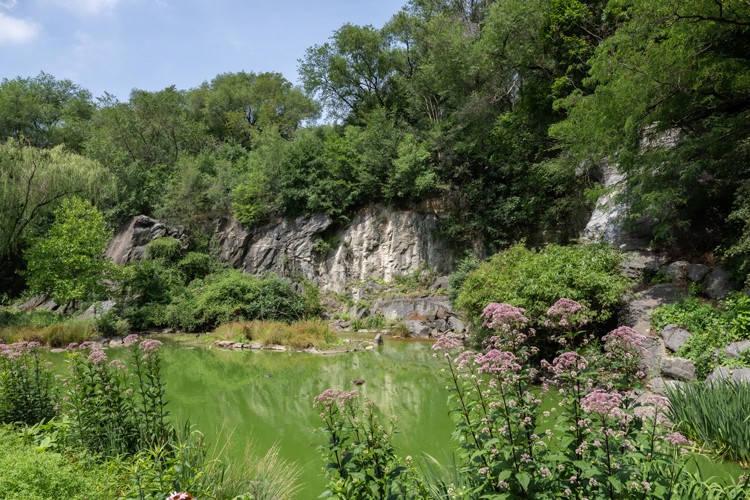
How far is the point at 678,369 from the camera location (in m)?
7.22

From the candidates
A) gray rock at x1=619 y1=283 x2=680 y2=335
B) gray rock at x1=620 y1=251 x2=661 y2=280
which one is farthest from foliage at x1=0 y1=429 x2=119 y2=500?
gray rock at x1=620 y1=251 x2=661 y2=280

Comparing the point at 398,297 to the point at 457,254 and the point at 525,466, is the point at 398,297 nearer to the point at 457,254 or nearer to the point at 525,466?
the point at 457,254

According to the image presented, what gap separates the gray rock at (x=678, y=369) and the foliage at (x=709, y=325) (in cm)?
10

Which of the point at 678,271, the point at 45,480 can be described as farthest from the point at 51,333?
the point at 678,271

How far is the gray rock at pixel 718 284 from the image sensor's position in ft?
27.8

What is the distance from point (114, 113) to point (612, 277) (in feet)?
104

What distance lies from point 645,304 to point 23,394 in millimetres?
10851

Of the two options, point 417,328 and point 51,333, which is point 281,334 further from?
point 51,333

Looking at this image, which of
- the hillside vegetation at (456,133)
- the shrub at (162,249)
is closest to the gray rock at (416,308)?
the hillside vegetation at (456,133)

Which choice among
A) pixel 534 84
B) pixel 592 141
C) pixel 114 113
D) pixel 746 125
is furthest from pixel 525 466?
pixel 114 113

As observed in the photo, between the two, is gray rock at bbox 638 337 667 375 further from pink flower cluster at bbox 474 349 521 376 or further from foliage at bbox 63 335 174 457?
foliage at bbox 63 335 174 457

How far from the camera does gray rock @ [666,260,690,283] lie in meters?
9.77

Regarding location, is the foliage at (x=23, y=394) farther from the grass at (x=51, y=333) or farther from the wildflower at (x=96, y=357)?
the grass at (x=51, y=333)

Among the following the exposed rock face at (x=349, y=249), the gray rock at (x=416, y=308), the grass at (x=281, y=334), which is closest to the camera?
the grass at (x=281, y=334)
